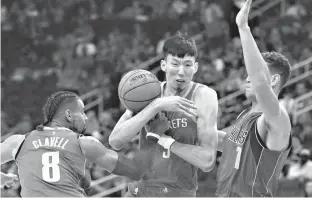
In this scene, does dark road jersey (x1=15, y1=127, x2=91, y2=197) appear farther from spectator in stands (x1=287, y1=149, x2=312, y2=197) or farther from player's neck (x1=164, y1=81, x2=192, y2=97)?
spectator in stands (x1=287, y1=149, x2=312, y2=197)

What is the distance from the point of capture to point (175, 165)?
189 inches

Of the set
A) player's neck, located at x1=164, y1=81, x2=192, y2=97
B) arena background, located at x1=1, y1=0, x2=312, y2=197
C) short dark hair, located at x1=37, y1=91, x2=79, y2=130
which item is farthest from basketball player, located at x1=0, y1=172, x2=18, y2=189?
arena background, located at x1=1, y1=0, x2=312, y2=197

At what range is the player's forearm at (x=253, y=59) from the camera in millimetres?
3893

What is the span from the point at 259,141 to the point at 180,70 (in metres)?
0.98

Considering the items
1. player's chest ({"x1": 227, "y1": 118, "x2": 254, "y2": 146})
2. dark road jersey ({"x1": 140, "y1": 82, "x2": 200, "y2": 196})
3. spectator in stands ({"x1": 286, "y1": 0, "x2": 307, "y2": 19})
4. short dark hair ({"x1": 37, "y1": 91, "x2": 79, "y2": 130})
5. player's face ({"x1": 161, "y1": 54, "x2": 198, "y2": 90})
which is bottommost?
dark road jersey ({"x1": 140, "y1": 82, "x2": 200, "y2": 196})

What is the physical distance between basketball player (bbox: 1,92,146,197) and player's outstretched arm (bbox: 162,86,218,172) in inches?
16.7

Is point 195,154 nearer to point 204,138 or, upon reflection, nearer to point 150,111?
point 204,138

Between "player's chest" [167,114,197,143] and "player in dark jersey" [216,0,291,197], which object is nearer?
"player in dark jersey" [216,0,291,197]

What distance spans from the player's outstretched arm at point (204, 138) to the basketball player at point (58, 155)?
42 cm

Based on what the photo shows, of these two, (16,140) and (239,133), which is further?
(16,140)

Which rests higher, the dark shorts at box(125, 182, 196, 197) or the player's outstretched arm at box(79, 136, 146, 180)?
the player's outstretched arm at box(79, 136, 146, 180)

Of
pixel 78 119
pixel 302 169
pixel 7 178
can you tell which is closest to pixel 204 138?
pixel 78 119

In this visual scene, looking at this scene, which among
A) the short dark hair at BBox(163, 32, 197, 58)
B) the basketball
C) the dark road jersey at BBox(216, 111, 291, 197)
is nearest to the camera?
the dark road jersey at BBox(216, 111, 291, 197)

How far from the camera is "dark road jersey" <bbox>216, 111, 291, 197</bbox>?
4.29 m
